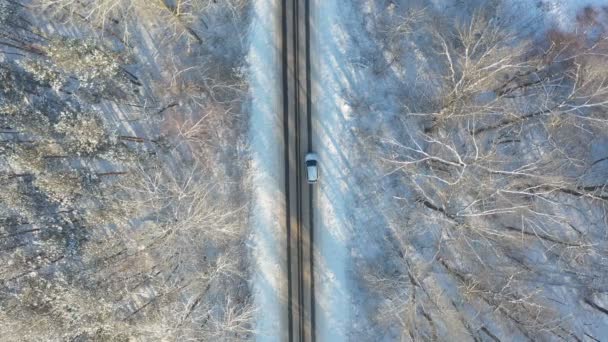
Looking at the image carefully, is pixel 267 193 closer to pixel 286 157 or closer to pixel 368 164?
pixel 286 157

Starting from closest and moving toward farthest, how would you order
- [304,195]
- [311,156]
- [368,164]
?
1. [311,156]
2. [368,164]
3. [304,195]

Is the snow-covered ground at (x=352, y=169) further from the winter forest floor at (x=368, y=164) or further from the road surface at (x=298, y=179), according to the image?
the road surface at (x=298, y=179)

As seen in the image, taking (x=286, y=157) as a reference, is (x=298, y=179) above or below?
below

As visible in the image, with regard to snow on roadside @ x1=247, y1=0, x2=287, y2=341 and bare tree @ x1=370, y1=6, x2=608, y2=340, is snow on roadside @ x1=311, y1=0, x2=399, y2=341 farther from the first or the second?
snow on roadside @ x1=247, y1=0, x2=287, y2=341

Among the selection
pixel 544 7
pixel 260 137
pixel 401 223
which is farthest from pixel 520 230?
pixel 260 137

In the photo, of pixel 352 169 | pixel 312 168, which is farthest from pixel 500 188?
pixel 312 168

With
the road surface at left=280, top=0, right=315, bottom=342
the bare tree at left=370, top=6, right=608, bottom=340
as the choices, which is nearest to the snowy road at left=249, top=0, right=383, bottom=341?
the road surface at left=280, top=0, right=315, bottom=342
